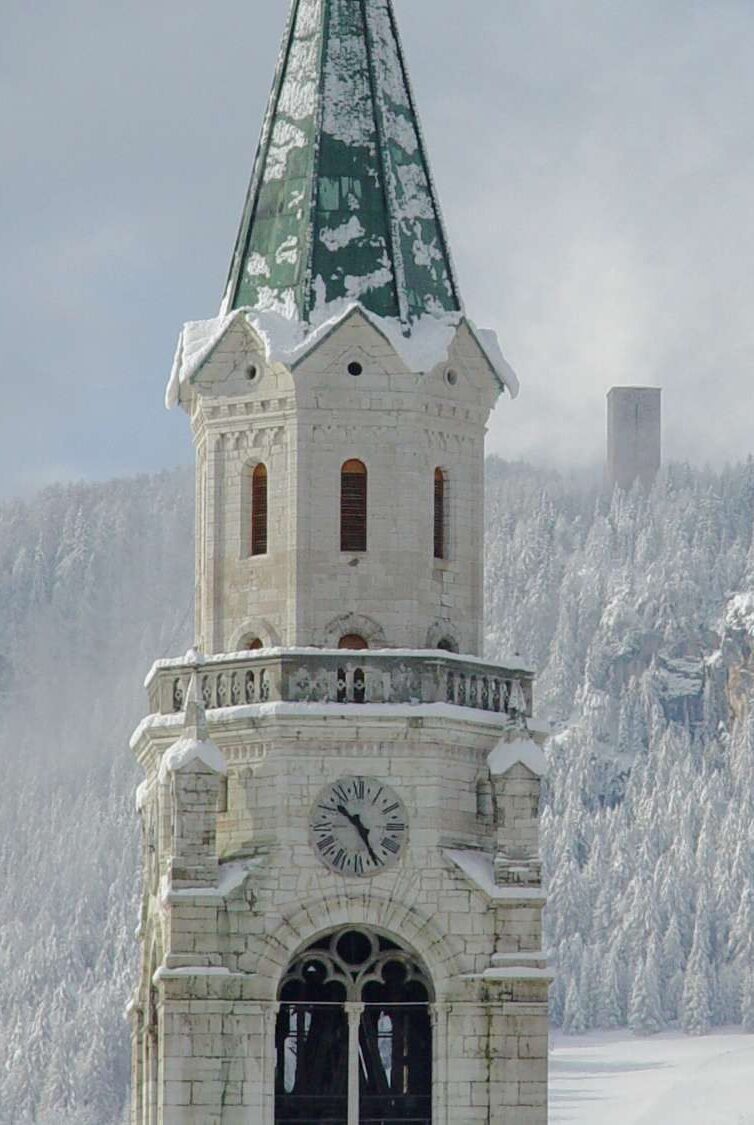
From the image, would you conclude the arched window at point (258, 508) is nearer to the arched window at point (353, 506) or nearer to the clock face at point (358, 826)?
the arched window at point (353, 506)

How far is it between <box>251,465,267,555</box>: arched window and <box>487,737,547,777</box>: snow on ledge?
556 centimetres

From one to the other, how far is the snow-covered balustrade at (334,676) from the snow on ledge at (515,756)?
2.33 ft

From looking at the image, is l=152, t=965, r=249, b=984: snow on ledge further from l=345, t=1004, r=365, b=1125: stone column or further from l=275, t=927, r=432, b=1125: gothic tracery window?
l=345, t=1004, r=365, b=1125: stone column

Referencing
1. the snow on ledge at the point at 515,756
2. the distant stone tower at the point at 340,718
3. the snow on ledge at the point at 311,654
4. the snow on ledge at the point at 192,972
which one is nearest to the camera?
the snow on ledge at the point at 192,972

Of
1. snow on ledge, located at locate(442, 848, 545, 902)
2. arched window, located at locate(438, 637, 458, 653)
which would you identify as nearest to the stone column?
snow on ledge, located at locate(442, 848, 545, 902)

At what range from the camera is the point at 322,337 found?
77.6 metres

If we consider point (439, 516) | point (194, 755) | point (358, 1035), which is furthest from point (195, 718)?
point (358, 1035)

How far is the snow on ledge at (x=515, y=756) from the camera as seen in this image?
251 feet

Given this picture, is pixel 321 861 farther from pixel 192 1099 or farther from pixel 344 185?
pixel 344 185

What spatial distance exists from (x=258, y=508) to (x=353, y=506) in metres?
1.75

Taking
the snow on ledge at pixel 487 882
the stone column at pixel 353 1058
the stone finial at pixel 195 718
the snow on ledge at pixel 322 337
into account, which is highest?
the snow on ledge at pixel 322 337

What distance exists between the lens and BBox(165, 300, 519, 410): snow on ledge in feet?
255

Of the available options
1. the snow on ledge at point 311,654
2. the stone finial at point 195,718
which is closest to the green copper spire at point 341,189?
the snow on ledge at point 311,654

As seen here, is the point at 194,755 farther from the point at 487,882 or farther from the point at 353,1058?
the point at 353,1058
